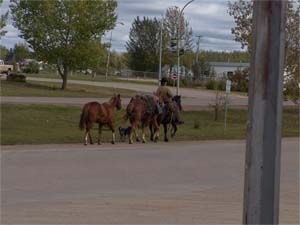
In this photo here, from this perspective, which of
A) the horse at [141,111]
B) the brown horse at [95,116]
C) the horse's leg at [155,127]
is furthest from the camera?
the horse's leg at [155,127]

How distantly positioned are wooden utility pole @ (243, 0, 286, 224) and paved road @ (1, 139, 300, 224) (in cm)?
581

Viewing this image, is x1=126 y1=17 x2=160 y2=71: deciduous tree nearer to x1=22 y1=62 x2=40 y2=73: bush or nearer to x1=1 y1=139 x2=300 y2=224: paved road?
x1=22 y1=62 x2=40 y2=73: bush

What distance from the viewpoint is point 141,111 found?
23359 millimetres

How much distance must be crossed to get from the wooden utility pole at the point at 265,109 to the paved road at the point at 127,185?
5806 millimetres

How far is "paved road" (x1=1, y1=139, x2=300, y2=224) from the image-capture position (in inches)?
390

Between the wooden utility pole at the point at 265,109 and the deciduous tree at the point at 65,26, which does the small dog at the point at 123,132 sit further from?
the deciduous tree at the point at 65,26

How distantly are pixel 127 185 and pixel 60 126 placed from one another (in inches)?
630

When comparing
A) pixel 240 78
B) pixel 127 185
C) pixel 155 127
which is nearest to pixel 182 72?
pixel 240 78

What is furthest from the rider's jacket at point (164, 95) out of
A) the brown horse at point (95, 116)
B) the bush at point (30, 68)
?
Answer: the bush at point (30, 68)

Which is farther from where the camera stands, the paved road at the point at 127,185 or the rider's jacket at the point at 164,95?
the rider's jacket at the point at 164,95

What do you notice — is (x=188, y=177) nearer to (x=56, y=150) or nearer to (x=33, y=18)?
(x=56, y=150)

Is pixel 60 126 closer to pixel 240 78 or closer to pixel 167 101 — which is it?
pixel 167 101

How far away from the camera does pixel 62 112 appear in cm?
3453

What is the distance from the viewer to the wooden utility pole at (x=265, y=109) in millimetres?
3598
